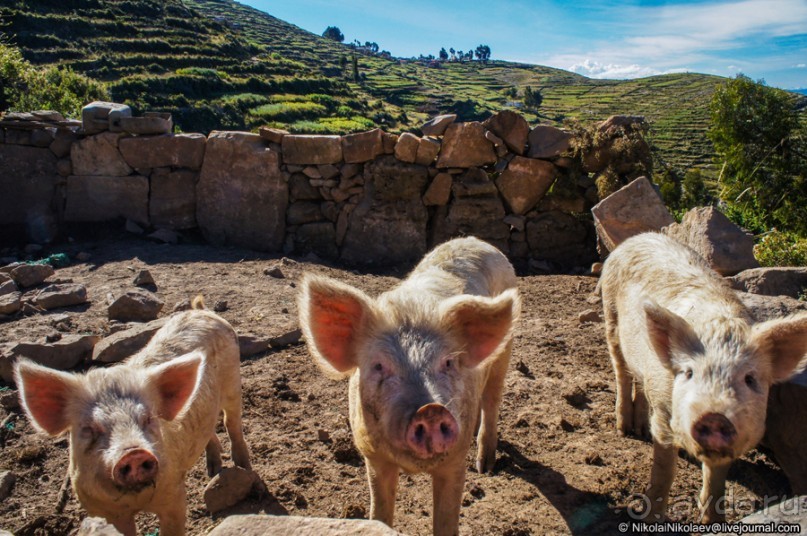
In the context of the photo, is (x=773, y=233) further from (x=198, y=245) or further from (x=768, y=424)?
(x=198, y=245)

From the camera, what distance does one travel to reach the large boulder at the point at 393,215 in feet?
31.4

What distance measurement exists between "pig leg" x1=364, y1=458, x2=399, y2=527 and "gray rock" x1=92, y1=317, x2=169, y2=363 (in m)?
3.05

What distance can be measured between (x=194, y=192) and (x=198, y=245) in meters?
1.05

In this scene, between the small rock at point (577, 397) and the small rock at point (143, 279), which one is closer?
the small rock at point (577, 397)

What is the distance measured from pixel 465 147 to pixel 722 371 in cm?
725

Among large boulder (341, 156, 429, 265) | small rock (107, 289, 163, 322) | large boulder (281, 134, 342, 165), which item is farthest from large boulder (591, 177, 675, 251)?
small rock (107, 289, 163, 322)

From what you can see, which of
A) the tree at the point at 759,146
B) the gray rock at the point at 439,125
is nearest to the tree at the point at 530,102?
the tree at the point at 759,146

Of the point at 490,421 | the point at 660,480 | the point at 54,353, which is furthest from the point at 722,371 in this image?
the point at 54,353

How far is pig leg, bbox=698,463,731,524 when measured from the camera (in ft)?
10.6

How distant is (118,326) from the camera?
5.87 meters

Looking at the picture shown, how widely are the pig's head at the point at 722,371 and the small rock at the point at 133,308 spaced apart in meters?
Answer: 5.13

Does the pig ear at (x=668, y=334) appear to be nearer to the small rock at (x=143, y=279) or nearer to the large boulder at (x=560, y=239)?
the small rock at (x=143, y=279)

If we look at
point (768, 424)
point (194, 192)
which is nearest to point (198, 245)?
point (194, 192)

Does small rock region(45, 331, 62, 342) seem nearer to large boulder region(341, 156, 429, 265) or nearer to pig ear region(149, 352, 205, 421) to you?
pig ear region(149, 352, 205, 421)
